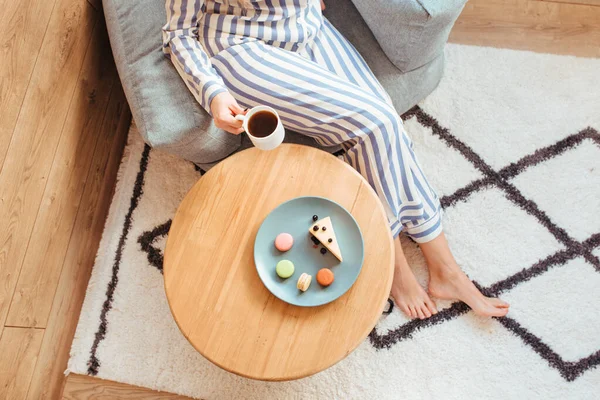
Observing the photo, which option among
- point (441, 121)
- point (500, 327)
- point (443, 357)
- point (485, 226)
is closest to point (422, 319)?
point (443, 357)

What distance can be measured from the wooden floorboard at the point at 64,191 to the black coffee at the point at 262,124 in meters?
0.69

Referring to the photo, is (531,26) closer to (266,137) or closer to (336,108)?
(336,108)

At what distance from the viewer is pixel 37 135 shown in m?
1.39

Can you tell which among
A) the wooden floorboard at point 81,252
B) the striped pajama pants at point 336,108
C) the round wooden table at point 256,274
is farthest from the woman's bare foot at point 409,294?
the wooden floorboard at point 81,252

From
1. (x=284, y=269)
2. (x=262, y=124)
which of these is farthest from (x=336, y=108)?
(x=284, y=269)

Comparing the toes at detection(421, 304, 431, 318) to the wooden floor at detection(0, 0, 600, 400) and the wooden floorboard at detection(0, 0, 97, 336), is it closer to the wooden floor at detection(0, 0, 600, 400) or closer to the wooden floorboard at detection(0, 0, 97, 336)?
the wooden floor at detection(0, 0, 600, 400)

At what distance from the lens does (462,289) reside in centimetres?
155

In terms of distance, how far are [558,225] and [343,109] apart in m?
0.87

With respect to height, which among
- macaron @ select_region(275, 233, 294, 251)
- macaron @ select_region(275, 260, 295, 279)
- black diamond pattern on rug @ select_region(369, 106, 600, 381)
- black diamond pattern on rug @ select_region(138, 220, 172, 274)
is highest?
macaron @ select_region(275, 233, 294, 251)

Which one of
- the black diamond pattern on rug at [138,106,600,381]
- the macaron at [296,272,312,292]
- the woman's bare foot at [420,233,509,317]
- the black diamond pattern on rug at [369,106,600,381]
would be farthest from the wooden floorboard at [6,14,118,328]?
the woman's bare foot at [420,233,509,317]

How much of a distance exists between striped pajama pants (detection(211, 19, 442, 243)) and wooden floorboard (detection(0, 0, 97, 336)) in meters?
0.47

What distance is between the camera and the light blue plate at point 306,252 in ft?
3.92

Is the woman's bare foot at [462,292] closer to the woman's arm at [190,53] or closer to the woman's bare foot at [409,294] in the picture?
the woman's bare foot at [409,294]

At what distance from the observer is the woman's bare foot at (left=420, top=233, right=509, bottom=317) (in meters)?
1.54
